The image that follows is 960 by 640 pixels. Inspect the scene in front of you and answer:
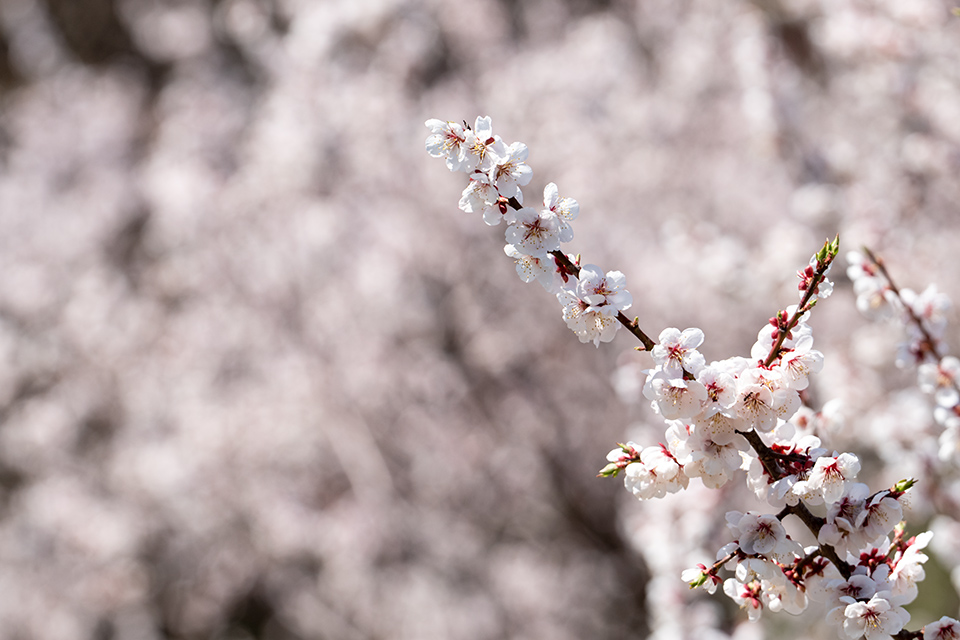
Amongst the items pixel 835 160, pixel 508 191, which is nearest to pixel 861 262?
pixel 508 191

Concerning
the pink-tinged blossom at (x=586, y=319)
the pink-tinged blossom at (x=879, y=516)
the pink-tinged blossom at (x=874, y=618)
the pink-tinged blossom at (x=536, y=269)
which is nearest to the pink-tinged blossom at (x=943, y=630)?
the pink-tinged blossom at (x=874, y=618)

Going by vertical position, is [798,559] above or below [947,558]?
below

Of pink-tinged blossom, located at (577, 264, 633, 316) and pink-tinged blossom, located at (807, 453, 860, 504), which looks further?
pink-tinged blossom, located at (577, 264, 633, 316)

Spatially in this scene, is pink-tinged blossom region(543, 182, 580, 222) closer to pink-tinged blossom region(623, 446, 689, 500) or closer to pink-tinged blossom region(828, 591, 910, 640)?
pink-tinged blossom region(623, 446, 689, 500)

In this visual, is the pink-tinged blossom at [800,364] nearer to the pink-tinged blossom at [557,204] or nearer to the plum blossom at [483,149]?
the pink-tinged blossom at [557,204]

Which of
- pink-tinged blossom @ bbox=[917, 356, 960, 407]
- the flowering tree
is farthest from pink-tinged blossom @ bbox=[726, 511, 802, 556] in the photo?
pink-tinged blossom @ bbox=[917, 356, 960, 407]

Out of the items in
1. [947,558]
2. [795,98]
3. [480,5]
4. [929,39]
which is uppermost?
[480,5]

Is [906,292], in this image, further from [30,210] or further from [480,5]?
[30,210]
